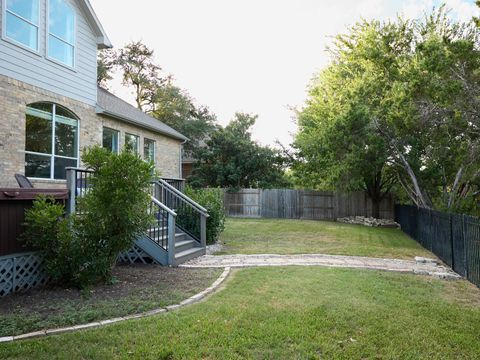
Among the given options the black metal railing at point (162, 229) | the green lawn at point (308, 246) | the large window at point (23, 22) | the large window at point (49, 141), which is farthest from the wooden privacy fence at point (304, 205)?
the large window at point (23, 22)

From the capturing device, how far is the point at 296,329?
383 centimetres

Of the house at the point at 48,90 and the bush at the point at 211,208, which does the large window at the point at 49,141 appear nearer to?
the house at the point at 48,90

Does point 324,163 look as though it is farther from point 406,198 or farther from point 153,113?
point 153,113

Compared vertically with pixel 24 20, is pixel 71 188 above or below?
below

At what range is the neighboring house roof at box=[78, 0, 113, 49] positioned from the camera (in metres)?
10.8

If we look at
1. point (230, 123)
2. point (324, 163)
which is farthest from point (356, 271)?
point (230, 123)

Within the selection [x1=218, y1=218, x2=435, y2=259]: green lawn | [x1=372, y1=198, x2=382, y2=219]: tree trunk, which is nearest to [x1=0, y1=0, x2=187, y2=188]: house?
[x1=218, y1=218, x2=435, y2=259]: green lawn

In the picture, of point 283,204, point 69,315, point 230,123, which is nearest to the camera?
point 69,315

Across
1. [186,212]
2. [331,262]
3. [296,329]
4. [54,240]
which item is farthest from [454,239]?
[54,240]

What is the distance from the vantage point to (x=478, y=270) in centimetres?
614

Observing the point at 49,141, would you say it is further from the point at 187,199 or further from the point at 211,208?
the point at 211,208

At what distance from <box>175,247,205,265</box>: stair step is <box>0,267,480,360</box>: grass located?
2.11 meters

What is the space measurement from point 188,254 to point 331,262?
10.1ft

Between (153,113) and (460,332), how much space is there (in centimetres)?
2898
